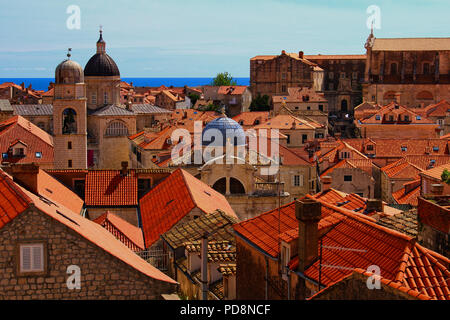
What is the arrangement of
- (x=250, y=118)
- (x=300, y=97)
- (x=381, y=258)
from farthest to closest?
(x=300, y=97), (x=250, y=118), (x=381, y=258)

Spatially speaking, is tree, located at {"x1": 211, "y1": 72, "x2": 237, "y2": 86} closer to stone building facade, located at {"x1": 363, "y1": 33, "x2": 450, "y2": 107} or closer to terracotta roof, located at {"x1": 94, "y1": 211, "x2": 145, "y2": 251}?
stone building facade, located at {"x1": 363, "y1": 33, "x2": 450, "y2": 107}

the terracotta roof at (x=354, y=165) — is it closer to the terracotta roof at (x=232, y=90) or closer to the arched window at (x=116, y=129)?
the arched window at (x=116, y=129)

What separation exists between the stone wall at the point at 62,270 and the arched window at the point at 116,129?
5724cm

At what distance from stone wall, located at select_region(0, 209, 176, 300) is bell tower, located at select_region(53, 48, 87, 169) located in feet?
139

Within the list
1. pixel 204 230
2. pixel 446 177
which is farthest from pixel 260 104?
pixel 204 230

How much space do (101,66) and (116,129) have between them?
Answer: 5774mm

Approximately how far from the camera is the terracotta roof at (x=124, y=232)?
1092 inches

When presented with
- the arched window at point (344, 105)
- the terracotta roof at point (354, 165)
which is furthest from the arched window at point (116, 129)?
the arched window at point (344, 105)

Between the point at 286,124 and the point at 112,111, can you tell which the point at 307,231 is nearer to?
the point at 112,111

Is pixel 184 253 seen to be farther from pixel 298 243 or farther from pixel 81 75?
pixel 81 75

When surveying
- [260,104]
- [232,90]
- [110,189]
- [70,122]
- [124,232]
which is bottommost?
[124,232]

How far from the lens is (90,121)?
70.1m

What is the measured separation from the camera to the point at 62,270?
13.7 metres

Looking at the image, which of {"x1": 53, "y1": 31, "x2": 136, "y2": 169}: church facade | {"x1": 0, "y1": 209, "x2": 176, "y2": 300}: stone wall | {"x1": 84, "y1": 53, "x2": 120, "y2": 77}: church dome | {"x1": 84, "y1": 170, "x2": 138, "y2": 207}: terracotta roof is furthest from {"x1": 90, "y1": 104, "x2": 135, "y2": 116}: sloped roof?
{"x1": 0, "y1": 209, "x2": 176, "y2": 300}: stone wall
